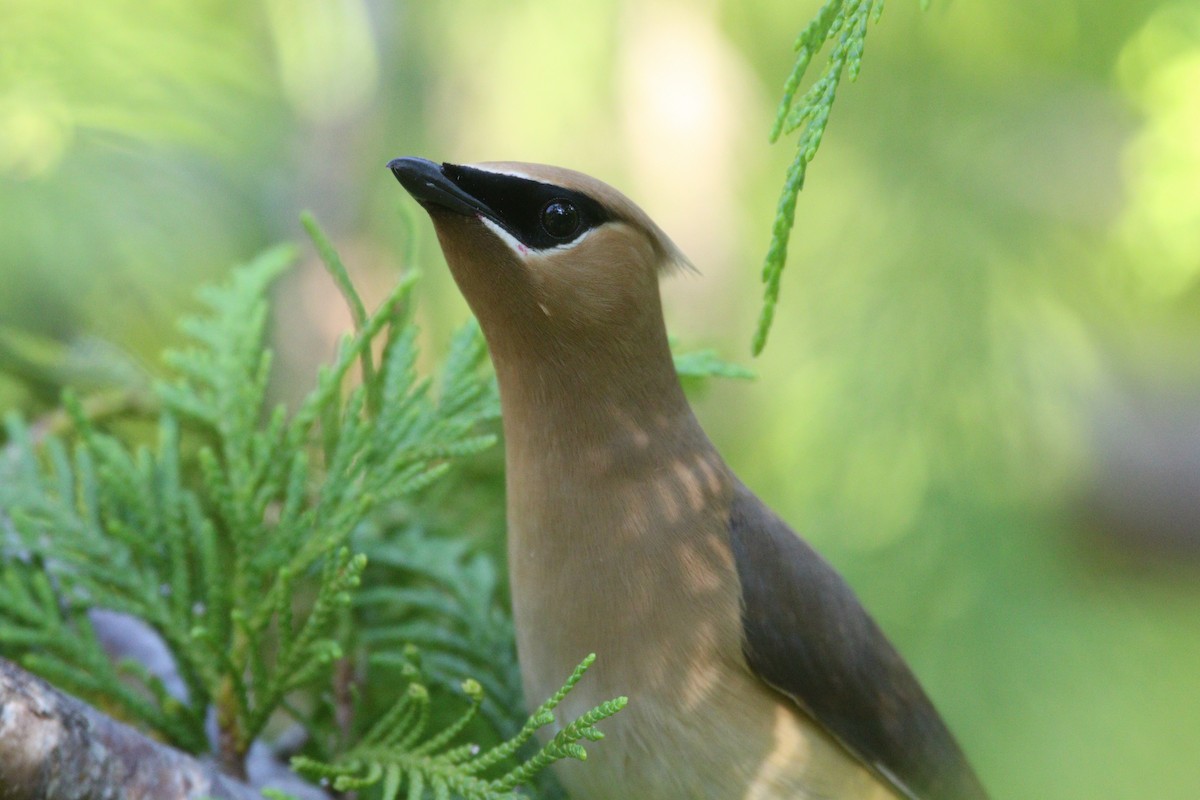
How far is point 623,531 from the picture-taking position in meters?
2.12

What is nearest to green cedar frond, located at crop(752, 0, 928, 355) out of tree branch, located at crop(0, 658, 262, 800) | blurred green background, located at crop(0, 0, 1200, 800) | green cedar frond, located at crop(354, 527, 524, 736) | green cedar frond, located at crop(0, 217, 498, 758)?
green cedar frond, located at crop(0, 217, 498, 758)

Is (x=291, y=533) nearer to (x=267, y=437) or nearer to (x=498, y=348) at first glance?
(x=267, y=437)

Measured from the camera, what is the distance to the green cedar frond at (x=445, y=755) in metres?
1.66

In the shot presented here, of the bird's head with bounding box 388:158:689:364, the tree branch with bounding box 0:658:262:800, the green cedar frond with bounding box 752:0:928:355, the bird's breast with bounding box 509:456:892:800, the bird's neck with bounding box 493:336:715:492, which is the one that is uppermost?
the green cedar frond with bounding box 752:0:928:355

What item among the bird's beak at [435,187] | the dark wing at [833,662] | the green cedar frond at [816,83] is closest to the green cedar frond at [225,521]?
the bird's beak at [435,187]

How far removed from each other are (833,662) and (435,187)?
1181 mm

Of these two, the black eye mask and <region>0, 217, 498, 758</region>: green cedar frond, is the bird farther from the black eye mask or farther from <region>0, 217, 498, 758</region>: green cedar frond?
<region>0, 217, 498, 758</region>: green cedar frond

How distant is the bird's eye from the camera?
2082 mm

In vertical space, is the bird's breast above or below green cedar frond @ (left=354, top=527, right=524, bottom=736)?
above

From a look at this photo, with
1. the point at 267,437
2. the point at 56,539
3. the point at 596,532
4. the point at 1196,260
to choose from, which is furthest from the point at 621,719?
the point at 1196,260

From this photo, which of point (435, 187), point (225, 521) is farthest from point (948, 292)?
point (225, 521)

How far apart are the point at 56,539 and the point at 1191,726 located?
134 inches

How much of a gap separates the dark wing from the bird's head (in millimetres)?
474

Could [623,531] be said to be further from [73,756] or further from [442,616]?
[73,756]
